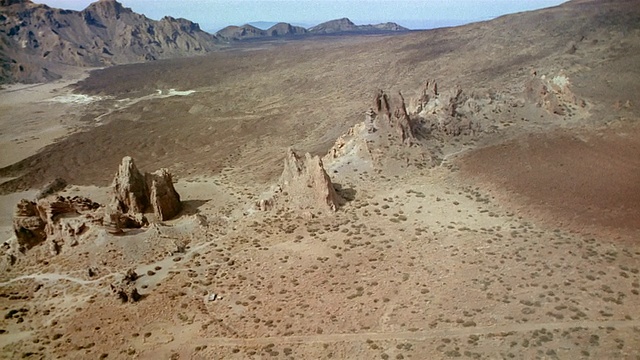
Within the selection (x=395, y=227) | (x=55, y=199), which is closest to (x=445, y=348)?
(x=395, y=227)

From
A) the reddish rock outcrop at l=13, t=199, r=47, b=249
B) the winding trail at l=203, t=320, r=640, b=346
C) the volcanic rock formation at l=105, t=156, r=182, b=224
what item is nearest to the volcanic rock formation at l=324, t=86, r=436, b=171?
the volcanic rock formation at l=105, t=156, r=182, b=224

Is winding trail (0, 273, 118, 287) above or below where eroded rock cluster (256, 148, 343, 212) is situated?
below

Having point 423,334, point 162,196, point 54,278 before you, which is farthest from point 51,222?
point 423,334

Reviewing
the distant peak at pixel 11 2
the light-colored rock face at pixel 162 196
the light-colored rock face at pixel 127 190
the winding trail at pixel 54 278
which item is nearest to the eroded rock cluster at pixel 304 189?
the light-colored rock face at pixel 162 196

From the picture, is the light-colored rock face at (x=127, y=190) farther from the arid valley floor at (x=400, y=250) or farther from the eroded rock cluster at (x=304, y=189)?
the eroded rock cluster at (x=304, y=189)

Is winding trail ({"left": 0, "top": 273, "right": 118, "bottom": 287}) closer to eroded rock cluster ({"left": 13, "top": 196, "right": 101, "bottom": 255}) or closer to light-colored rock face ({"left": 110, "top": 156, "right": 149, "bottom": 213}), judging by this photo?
eroded rock cluster ({"left": 13, "top": 196, "right": 101, "bottom": 255})

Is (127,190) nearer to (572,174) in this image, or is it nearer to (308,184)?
(308,184)
